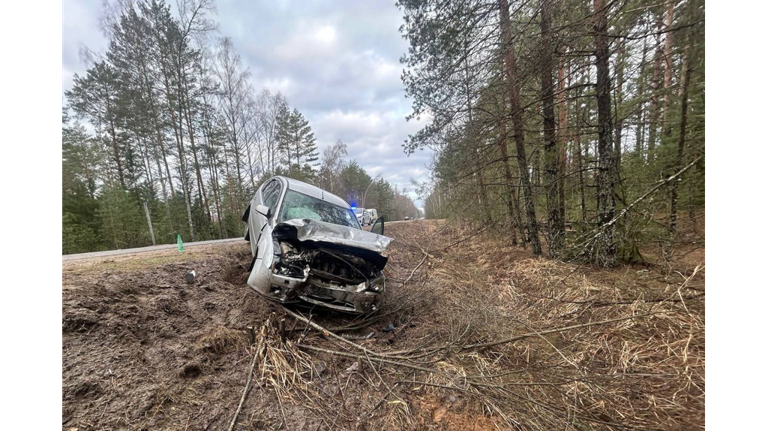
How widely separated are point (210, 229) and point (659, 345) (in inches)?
752

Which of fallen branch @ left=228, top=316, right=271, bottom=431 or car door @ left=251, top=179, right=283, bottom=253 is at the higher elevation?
car door @ left=251, top=179, right=283, bottom=253

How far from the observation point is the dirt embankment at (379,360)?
1921 millimetres

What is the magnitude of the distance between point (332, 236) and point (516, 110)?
486 centimetres

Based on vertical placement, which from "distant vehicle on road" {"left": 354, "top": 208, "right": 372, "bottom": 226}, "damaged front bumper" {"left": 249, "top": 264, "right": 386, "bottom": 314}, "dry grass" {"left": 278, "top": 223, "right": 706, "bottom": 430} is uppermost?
"distant vehicle on road" {"left": 354, "top": 208, "right": 372, "bottom": 226}

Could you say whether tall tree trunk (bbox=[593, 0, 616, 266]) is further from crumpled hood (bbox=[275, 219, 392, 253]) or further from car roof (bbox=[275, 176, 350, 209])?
car roof (bbox=[275, 176, 350, 209])

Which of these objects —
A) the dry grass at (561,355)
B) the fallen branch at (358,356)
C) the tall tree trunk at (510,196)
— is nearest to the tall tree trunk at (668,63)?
the dry grass at (561,355)

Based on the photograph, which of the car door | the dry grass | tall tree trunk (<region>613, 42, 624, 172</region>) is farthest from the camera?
the car door

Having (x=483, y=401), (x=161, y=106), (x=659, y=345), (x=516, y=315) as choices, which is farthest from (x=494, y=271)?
(x=161, y=106)

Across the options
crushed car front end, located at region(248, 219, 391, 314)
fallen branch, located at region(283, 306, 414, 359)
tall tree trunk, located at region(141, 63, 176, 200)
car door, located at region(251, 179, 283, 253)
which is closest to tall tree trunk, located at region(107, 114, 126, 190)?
tall tree trunk, located at region(141, 63, 176, 200)

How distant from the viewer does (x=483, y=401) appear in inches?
86.6

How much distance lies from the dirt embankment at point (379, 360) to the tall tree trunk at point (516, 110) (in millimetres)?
2610

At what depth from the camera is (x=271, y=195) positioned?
5.33m

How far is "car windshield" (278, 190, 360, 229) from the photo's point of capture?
4.45m

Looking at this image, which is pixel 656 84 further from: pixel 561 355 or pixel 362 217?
pixel 362 217
